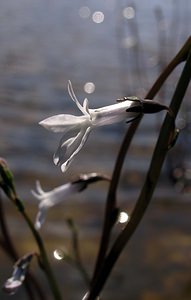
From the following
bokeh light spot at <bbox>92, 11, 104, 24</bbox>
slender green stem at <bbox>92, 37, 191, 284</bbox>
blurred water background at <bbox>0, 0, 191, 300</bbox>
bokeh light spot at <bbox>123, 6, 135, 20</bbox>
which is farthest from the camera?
bokeh light spot at <bbox>92, 11, 104, 24</bbox>

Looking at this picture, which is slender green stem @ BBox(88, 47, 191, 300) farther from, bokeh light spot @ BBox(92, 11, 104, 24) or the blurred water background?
bokeh light spot @ BBox(92, 11, 104, 24)

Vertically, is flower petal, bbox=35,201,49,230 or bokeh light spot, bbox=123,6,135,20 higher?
flower petal, bbox=35,201,49,230

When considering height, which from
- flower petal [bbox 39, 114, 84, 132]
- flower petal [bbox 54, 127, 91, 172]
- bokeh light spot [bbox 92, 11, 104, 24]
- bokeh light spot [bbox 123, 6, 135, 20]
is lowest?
bokeh light spot [bbox 92, 11, 104, 24]

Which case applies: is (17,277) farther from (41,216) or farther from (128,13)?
(128,13)

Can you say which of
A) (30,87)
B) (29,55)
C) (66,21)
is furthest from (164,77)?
(66,21)

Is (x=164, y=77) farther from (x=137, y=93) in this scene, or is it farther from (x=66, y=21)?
(x=66, y=21)

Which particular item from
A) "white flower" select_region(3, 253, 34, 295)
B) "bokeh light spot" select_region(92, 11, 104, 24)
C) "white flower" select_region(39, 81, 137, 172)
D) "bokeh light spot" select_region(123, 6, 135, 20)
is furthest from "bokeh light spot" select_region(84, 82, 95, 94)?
"white flower" select_region(39, 81, 137, 172)

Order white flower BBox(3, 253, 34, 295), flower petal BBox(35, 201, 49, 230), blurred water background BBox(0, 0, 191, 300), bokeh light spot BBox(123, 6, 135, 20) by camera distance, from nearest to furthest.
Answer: white flower BBox(3, 253, 34, 295) < flower petal BBox(35, 201, 49, 230) < blurred water background BBox(0, 0, 191, 300) < bokeh light spot BBox(123, 6, 135, 20)
